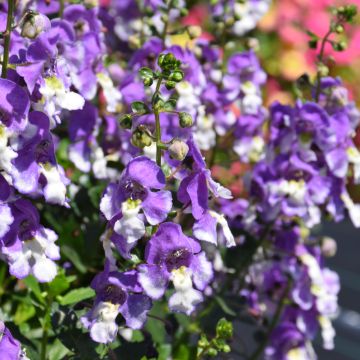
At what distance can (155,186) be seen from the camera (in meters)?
0.90

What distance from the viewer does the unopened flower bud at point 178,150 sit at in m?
0.89

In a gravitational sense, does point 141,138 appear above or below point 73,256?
above

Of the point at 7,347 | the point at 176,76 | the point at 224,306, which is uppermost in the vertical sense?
the point at 176,76

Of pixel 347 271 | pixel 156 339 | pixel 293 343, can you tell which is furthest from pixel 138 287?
pixel 347 271

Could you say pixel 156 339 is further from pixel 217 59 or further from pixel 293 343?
pixel 217 59

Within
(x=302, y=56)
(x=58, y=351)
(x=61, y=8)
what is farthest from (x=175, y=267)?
(x=302, y=56)

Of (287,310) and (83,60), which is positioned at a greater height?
(83,60)

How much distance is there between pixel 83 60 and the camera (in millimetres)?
1151

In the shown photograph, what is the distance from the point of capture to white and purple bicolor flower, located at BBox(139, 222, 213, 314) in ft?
2.97

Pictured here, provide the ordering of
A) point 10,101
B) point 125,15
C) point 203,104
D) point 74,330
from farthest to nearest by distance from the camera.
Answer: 1. point 125,15
2. point 203,104
3. point 74,330
4. point 10,101

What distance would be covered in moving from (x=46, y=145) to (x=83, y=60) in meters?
0.24

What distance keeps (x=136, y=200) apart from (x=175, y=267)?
Answer: 0.28 ft

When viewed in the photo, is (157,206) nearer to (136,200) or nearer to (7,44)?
(136,200)

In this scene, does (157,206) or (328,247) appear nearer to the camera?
(157,206)
